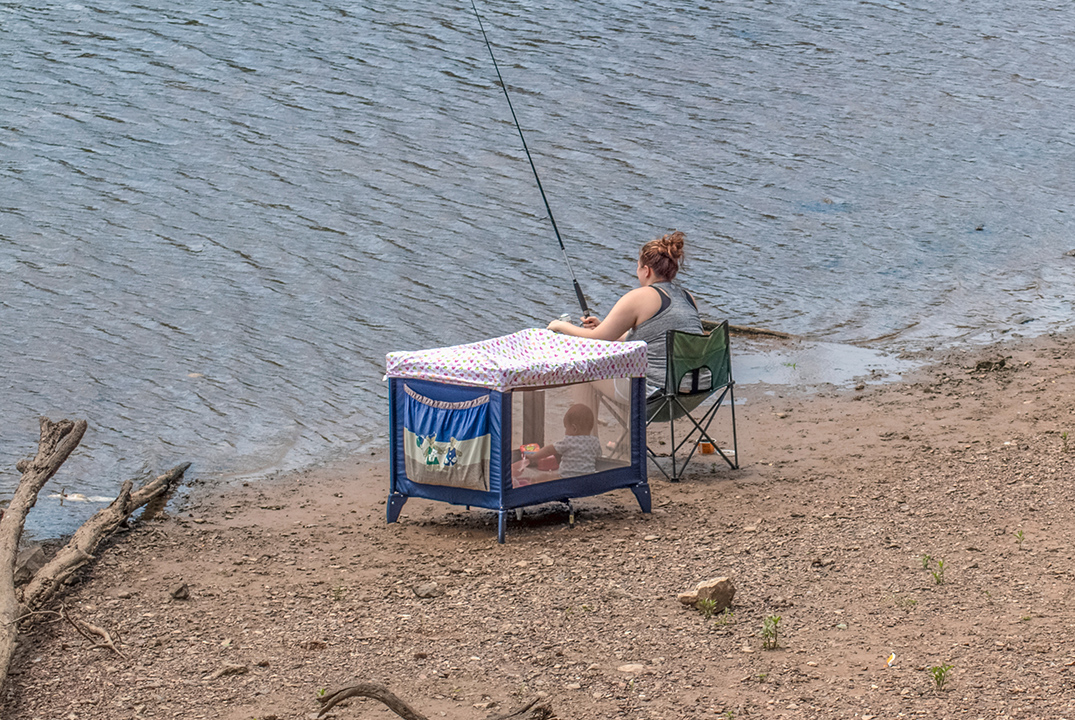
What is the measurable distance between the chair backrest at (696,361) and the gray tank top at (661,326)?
5.1 inches

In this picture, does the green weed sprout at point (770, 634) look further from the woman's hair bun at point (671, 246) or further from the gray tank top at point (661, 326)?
the woman's hair bun at point (671, 246)

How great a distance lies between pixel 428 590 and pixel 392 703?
4.80ft

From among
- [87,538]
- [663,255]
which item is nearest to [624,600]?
[663,255]

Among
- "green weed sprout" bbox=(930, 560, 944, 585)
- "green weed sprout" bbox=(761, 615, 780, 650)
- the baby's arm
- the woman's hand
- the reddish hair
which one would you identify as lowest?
the baby's arm

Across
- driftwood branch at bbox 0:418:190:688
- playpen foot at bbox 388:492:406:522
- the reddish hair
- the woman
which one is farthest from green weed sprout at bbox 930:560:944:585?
driftwood branch at bbox 0:418:190:688

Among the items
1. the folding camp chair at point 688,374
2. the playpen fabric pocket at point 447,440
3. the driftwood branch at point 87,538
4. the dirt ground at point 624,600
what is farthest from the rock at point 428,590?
the folding camp chair at point 688,374

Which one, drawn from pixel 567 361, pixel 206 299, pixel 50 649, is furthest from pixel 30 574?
pixel 206 299

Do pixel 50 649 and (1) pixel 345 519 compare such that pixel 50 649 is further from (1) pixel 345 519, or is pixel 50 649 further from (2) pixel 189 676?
(1) pixel 345 519

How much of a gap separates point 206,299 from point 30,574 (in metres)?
5.54

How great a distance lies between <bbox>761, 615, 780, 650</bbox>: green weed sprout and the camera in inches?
175

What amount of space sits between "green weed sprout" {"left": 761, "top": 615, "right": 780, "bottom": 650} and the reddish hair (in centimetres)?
267

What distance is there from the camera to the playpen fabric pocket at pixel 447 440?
5.86 meters

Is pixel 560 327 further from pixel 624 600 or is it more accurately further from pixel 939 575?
pixel 939 575

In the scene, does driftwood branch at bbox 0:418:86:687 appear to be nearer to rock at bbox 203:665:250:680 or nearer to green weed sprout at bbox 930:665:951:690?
rock at bbox 203:665:250:680
